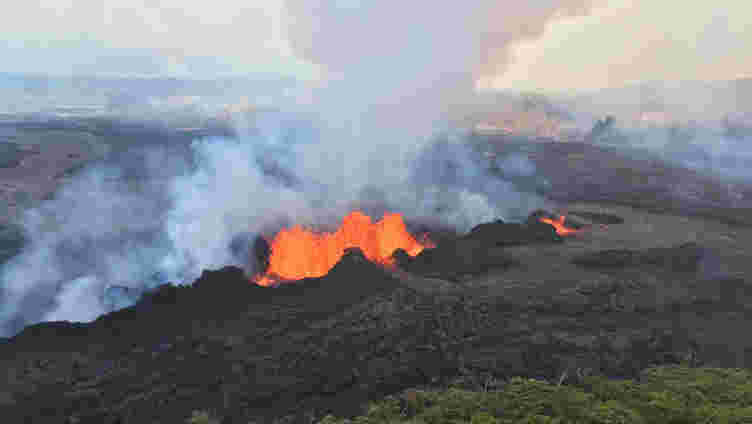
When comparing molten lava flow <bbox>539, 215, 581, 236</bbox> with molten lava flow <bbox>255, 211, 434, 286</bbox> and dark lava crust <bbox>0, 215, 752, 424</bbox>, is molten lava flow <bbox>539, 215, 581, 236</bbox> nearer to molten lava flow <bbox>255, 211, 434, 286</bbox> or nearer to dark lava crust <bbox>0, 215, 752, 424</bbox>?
molten lava flow <bbox>255, 211, 434, 286</bbox>

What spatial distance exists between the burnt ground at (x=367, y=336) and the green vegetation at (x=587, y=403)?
1.20 meters

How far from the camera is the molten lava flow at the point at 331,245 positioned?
30.8 metres

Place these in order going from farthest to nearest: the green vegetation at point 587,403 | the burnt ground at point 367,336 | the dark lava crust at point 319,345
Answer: the burnt ground at point 367,336 → the dark lava crust at point 319,345 → the green vegetation at point 587,403

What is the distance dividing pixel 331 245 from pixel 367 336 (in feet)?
46.3

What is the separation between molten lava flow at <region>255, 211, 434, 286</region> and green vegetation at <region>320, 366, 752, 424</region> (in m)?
14.2

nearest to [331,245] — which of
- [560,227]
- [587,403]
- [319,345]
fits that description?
[319,345]

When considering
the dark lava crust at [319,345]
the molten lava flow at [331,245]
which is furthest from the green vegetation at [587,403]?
the molten lava flow at [331,245]

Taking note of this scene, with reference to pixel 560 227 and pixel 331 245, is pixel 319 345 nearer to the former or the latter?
pixel 331 245

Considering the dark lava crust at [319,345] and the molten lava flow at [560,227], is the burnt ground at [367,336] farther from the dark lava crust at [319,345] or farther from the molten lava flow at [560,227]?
the molten lava flow at [560,227]

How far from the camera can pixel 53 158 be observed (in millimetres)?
88438

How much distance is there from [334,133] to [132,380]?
38.1 metres

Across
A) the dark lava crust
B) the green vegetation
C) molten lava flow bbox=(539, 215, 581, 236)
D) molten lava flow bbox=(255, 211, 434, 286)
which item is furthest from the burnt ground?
molten lava flow bbox=(539, 215, 581, 236)

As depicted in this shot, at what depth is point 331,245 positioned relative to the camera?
33.7 metres

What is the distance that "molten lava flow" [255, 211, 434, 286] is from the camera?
101 feet
